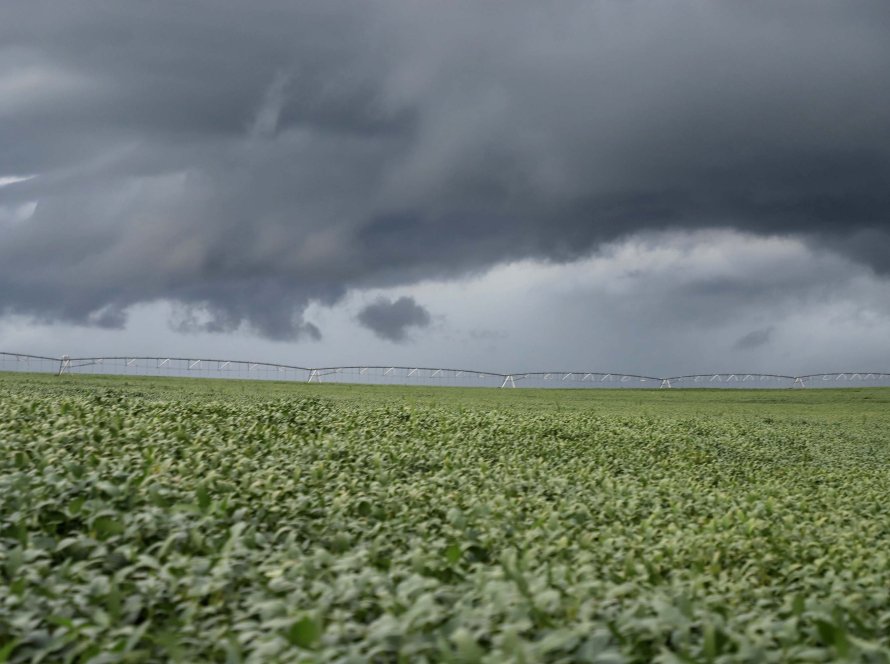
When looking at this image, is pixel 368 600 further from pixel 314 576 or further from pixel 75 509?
pixel 75 509

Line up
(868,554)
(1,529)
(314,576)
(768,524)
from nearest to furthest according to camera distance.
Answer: (314,576), (1,529), (868,554), (768,524)

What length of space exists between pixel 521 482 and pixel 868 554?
3.70 meters

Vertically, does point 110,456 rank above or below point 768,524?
above

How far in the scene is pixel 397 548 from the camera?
20.7 ft

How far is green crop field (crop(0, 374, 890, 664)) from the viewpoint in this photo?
4160 millimetres

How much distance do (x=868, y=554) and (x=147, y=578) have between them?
6343 mm

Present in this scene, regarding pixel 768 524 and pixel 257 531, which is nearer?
pixel 257 531

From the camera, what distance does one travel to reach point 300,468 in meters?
8.73

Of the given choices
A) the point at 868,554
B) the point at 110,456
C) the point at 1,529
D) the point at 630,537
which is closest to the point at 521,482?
the point at 630,537

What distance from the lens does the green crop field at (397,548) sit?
4.16 meters

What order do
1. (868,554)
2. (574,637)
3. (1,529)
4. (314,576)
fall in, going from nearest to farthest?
(574,637)
(314,576)
(1,529)
(868,554)

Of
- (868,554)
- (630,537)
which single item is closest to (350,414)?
(630,537)

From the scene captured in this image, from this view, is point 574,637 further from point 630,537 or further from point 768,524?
point 768,524

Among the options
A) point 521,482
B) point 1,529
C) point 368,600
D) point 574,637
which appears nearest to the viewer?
point 574,637
